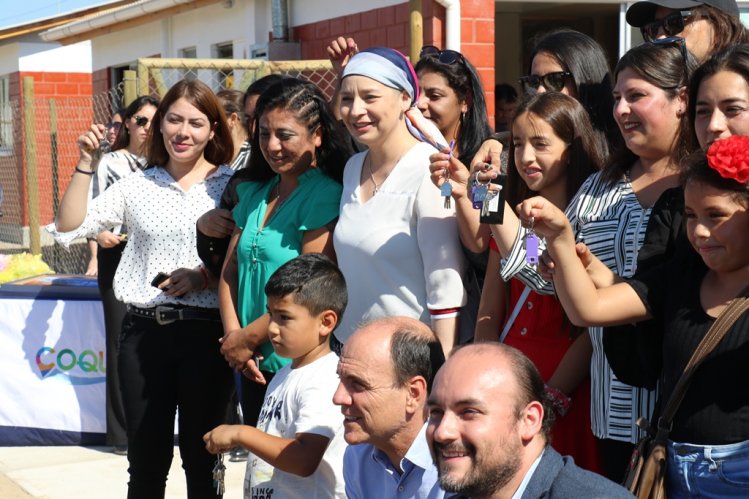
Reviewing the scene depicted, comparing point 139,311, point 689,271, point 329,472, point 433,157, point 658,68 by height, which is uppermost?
point 658,68

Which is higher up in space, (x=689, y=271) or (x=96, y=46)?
(x=96, y=46)

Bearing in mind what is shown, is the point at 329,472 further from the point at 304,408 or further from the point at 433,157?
the point at 433,157

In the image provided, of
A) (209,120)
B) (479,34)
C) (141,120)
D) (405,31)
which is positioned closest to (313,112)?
(209,120)

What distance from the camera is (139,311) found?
460cm

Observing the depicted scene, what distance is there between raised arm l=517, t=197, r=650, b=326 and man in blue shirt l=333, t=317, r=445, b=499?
454 mm

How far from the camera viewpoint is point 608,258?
10.7 feet

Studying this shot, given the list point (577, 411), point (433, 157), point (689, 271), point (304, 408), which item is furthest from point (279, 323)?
point (689, 271)

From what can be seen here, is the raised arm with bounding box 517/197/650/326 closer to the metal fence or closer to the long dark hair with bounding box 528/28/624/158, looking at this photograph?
the long dark hair with bounding box 528/28/624/158

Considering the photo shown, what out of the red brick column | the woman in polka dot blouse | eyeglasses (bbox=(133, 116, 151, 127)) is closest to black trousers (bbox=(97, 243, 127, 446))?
eyeglasses (bbox=(133, 116, 151, 127))

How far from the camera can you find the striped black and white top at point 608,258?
3.15 meters

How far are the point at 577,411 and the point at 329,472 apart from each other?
0.81 m

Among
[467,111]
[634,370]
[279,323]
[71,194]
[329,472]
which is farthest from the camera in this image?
[71,194]

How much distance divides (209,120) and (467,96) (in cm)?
117

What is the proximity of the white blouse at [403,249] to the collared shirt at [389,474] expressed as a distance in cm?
67
